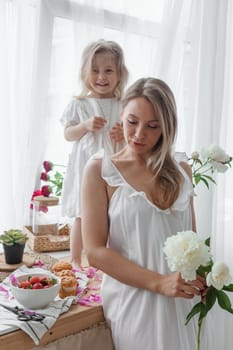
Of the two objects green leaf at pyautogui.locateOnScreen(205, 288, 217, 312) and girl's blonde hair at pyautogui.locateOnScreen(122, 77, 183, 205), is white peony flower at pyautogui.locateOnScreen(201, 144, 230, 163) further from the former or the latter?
green leaf at pyautogui.locateOnScreen(205, 288, 217, 312)

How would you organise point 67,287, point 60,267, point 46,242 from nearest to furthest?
point 67,287 → point 60,267 → point 46,242

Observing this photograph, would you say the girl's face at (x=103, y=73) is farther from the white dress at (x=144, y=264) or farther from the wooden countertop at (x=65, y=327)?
the wooden countertop at (x=65, y=327)

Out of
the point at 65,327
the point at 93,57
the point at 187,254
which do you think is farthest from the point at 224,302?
the point at 93,57

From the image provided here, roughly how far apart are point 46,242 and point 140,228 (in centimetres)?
66

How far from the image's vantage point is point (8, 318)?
3.67 feet

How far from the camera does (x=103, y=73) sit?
161cm

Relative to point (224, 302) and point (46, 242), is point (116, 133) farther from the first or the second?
point (224, 302)

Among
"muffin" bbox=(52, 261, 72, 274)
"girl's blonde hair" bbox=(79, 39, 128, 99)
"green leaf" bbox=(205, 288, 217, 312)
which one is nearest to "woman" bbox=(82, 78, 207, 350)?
"green leaf" bbox=(205, 288, 217, 312)

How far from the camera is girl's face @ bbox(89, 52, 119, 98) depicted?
1.60 meters

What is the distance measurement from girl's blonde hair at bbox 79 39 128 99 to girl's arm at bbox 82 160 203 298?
1.78 ft

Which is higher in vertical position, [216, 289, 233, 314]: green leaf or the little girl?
Result: the little girl

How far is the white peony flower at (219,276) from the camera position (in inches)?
37.0

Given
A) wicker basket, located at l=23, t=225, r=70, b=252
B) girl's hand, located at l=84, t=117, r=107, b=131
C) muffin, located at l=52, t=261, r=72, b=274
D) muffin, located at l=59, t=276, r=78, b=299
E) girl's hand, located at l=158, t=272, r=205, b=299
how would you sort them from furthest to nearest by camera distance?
wicker basket, located at l=23, t=225, r=70, b=252
girl's hand, located at l=84, t=117, r=107, b=131
muffin, located at l=52, t=261, r=72, b=274
muffin, located at l=59, t=276, r=78, b=299
girl's hand, located at l=158, t=272, r=205, b=299

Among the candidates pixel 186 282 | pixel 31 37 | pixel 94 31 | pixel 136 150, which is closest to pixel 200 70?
pixel 94 31
